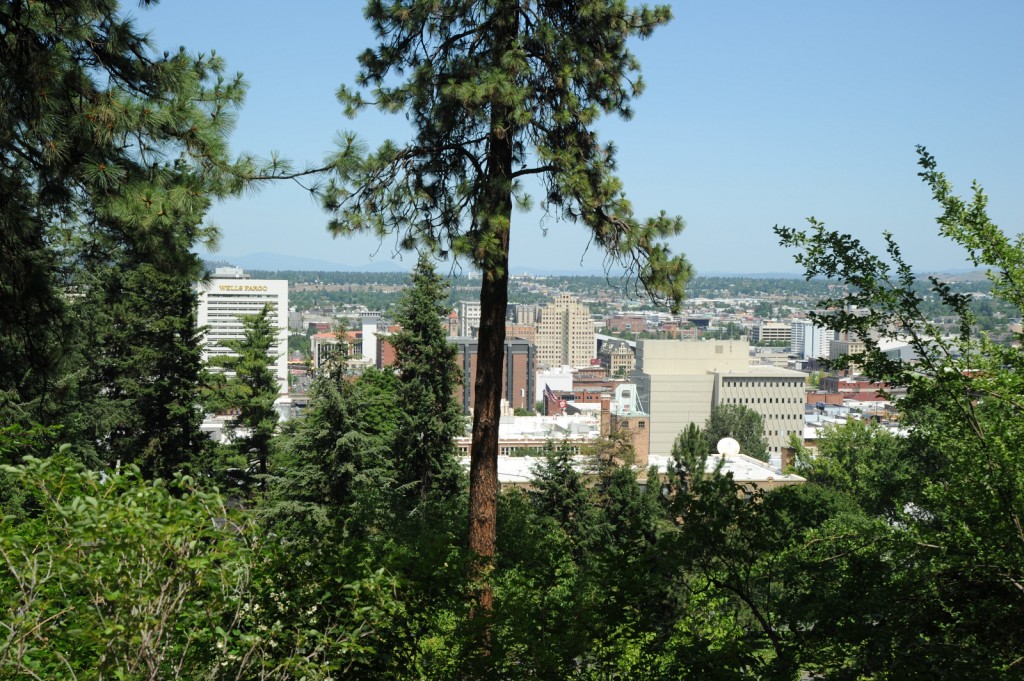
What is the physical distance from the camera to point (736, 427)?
7631cm

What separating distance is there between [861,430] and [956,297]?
4300 cm

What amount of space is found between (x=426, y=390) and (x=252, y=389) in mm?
5214

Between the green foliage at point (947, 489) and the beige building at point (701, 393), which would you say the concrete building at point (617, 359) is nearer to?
the beige building at point (701, 393)

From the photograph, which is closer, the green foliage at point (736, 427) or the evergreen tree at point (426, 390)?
the evergreen tree at point (426, 390)

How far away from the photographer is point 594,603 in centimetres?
504

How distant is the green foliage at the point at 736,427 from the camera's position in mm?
73581

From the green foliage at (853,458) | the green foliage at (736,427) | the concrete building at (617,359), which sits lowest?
the concrete building at (617,359)

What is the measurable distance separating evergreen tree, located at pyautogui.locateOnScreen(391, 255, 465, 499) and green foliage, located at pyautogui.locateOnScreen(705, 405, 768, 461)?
2231 inches

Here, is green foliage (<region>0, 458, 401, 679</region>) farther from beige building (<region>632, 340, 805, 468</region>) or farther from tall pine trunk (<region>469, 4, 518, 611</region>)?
beige building (<region>632, 340, 805, 468</region>)

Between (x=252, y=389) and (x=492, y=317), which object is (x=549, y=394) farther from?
(x=492, y=317)

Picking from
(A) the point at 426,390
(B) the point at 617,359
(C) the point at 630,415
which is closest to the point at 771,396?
(C) the point at 630,415

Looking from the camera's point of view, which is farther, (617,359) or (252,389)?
(617,359)

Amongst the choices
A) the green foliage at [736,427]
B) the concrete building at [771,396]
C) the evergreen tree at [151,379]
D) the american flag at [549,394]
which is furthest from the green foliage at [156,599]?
the american flag at [549,394]

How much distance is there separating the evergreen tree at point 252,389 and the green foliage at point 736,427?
55.8 meters
